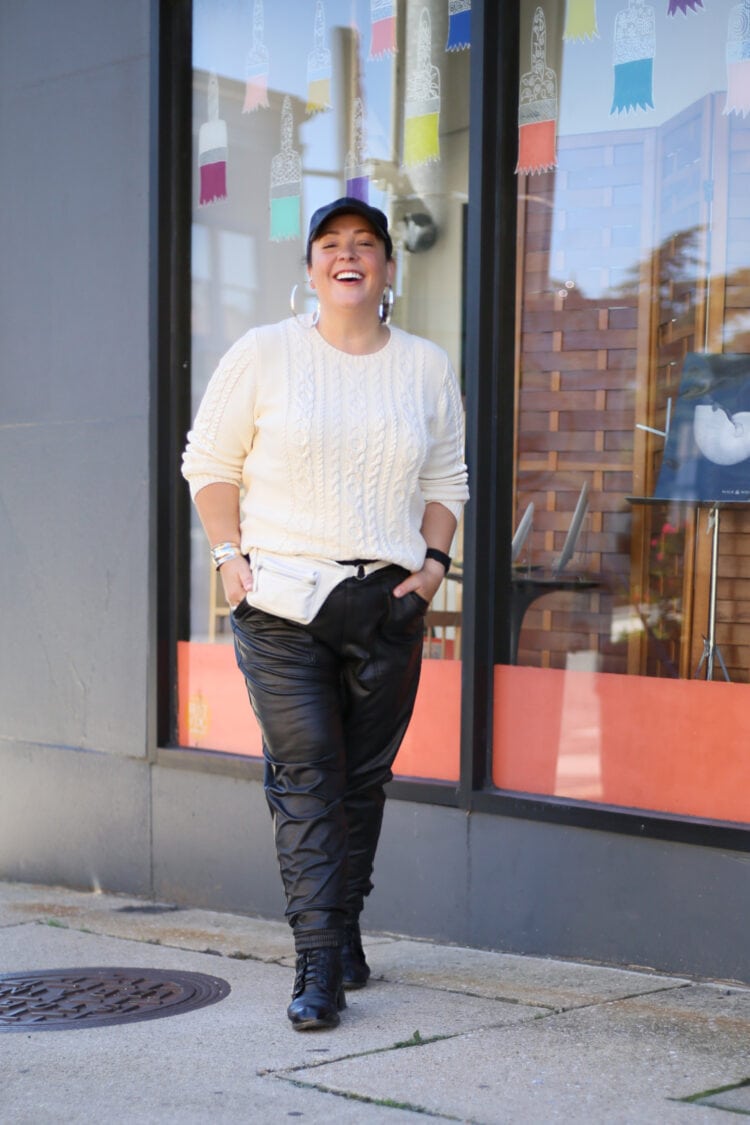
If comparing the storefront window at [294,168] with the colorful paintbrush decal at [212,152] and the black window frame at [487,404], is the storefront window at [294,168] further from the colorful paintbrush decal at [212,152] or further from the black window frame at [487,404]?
the black window frame at [487,404]

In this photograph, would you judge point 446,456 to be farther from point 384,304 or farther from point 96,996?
point 96,996

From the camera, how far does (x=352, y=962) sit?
4.27 meters

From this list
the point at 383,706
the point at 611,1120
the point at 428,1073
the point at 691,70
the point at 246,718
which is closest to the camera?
the point at 611,1120

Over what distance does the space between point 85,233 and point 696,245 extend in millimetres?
2563

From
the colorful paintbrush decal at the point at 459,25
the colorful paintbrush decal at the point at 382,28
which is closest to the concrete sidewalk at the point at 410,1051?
the colorful paintbrush decal at the point at 459,25

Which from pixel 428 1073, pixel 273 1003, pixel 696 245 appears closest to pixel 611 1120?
pixel 428 1073

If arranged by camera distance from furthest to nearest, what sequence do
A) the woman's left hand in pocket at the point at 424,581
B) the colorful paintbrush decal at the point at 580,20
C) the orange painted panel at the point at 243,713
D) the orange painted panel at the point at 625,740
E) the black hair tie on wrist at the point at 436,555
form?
the orange painted panel at the point at 243,713 < the colorful paintbrush decal at the point at 580,20 < the orange painted panel at the point at 625,740 < the black hair tie on wrist at the point at 436,555 < the woman's left hand in pocket at the point at 424,581

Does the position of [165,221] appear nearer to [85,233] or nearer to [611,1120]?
[85,233]

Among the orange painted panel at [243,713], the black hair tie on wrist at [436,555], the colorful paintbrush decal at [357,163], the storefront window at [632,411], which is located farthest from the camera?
the colorful paintbrush decal at [357,163]

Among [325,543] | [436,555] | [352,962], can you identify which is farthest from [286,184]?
[352,962]

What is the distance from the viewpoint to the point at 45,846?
6.40m

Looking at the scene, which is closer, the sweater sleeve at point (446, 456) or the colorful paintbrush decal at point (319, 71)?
the sweater sleeve at point (446, 456)

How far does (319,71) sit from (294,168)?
36cm

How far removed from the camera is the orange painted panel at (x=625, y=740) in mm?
4523
